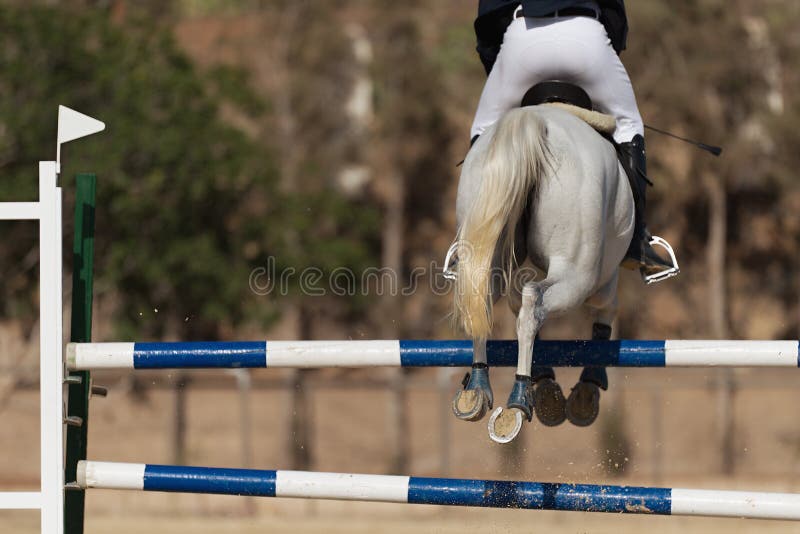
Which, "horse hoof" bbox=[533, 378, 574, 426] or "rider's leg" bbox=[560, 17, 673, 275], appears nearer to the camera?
"rider's leg" bbox=[560, 17, 673, 275]

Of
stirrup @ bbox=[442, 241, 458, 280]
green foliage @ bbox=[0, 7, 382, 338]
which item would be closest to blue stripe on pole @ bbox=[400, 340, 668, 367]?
stirrup @ bbox=[442, 241, 458, 280]

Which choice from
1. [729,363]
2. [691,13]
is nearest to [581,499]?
[729,363]

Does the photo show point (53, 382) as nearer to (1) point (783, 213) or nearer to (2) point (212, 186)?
(2) point (212, 186)

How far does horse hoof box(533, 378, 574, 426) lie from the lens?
169 inches

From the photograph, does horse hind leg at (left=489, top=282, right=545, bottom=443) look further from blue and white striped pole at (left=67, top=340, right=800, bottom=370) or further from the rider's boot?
the rider's boot

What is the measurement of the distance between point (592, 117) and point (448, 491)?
4.34ft

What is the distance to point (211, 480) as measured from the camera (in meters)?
3.53

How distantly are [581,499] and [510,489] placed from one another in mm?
206

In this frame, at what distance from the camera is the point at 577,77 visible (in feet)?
13.0

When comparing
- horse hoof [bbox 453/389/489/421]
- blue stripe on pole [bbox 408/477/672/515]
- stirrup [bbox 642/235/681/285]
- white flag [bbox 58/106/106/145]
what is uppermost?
white flag [bbox 58/106/106/145]

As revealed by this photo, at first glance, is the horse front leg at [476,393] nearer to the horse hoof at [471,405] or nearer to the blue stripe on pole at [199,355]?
the horse hoof at [471,405]

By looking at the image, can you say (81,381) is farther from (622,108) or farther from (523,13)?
(622,108)

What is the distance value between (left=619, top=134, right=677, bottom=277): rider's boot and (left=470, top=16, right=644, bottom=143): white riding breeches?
0.05 metres

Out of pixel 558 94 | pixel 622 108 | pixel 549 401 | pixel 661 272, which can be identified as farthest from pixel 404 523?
pixel 558 94
